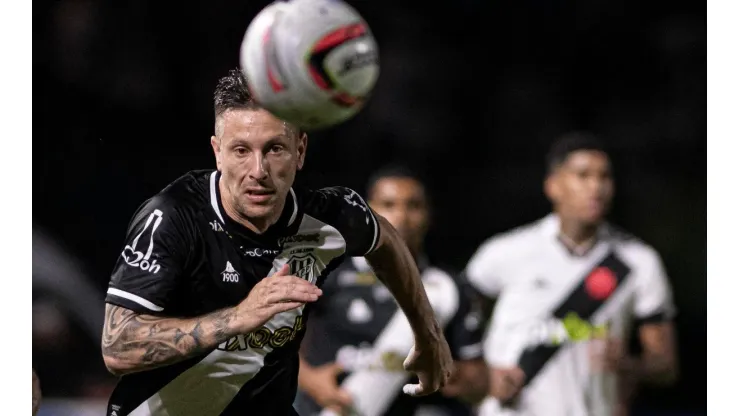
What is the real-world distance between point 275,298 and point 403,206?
9.91 ft

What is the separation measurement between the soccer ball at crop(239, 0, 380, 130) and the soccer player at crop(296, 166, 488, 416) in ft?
7.85

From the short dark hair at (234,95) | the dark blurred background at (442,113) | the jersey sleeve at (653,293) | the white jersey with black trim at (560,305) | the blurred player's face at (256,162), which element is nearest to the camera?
the blurred player's face at (256,162)

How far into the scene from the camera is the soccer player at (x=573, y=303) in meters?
6.03

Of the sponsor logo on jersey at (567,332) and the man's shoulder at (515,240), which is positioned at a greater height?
the man's shoulder at (515,240)

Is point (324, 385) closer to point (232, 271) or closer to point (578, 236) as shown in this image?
point (578, 236)

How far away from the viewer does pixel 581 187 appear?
613 centimetres

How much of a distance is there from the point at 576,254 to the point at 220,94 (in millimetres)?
3100

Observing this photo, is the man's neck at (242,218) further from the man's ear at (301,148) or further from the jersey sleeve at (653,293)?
the jersey sleeve at (653,293)

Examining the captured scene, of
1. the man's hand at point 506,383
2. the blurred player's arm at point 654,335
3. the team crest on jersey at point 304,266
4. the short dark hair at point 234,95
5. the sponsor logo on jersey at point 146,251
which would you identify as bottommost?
the man's hand at point 506,383

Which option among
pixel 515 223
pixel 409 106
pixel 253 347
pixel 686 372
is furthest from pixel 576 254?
pixel 253 347

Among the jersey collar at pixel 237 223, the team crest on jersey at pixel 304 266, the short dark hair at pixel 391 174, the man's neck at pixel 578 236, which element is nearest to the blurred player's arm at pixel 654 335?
the man's neck at pixel 578 236

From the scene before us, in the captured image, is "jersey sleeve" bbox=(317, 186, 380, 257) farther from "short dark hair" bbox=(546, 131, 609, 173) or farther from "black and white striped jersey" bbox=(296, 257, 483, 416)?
"short dark hair" bbox=(546, 131, 609, 173)

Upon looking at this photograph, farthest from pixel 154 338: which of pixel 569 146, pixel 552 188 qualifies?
pixel 569 146

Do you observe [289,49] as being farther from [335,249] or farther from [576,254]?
[576,254]
